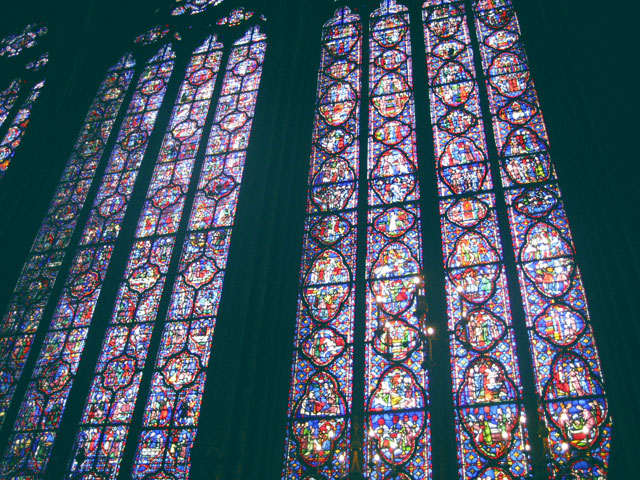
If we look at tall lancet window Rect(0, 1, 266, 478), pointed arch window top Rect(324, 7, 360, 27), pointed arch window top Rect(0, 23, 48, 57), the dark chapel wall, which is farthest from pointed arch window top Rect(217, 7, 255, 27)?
pointed arch window top Rect(0, 23, 48, 57)

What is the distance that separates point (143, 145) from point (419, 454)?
519 cm

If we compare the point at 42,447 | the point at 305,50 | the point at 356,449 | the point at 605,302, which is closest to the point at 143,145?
the point at 305,50

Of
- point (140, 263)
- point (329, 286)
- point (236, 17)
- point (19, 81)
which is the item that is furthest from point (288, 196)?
point (19, 81)

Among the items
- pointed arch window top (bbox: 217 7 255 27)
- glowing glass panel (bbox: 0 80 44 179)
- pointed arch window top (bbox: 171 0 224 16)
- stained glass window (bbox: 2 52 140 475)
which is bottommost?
stained glass window (bbox: 2 52 140 475)

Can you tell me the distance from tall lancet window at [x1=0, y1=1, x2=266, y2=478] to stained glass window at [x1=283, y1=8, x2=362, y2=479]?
0.90m

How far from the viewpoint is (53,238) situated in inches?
319

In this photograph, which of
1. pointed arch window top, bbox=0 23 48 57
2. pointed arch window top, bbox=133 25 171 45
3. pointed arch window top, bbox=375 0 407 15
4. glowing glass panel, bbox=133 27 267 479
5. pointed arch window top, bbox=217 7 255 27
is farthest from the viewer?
pointed arch window top, bbox=0 23 48 57

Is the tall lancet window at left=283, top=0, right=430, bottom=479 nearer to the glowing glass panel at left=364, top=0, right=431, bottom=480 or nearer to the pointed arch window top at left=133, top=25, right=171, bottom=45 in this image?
the glowing glass panel at left=364, top=0, right=431, bottom=480

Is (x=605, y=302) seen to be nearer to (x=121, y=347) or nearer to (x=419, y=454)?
(x=419, y=454)

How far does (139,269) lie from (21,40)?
557 centimetres

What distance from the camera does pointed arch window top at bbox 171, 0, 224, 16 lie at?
10258 millimetres

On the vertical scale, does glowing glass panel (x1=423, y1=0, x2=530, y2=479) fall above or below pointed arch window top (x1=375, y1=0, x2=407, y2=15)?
below

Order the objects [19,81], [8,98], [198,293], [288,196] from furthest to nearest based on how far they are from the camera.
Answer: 1. [19,81]
2. [8,98]
3. [288,196]
4. [198,293]

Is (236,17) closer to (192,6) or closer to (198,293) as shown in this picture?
(192,6)
